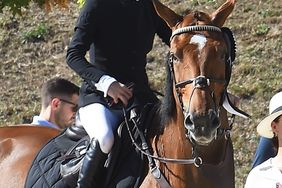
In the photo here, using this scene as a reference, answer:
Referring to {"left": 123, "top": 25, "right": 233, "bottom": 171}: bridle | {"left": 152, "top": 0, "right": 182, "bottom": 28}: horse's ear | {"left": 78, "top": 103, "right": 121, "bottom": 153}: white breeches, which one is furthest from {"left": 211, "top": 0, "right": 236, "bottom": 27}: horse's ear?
{"left": 78, "top": 103, "right": 121, "bottom": 153}: white breeches

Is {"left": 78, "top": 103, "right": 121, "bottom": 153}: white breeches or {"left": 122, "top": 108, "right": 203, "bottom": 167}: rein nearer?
{"left": 122, "top": 108, "right": 203, "bottom": 167}: rein

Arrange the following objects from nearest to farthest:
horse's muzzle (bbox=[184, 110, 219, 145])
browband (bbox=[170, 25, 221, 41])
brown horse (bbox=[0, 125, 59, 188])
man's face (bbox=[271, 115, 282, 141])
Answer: horse's muzzle (bbox=[184, 110, 219, 145]) → browband (bbox=[170, 25, 221, 41]) → man's face (bbox=[271, 115, 282, 141]) → brown horse (bbox=[0, 125, 59, 188])

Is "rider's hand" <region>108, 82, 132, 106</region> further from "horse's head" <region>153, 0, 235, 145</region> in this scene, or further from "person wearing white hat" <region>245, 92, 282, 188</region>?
"person wearing white hat" <region>245, 92, 282, 188</region>

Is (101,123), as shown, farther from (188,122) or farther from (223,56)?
(223,56)

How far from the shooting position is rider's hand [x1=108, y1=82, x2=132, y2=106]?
5.07 m

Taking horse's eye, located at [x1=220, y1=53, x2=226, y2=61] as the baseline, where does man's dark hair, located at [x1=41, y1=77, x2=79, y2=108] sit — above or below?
below

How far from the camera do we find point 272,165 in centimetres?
493

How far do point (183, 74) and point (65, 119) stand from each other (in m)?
3.53

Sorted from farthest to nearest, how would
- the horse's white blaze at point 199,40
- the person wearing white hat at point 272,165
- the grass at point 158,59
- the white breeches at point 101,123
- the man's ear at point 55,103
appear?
the grass at point 158,59 → the man's ear at point 55,103 → the white breeches at point 101,123 → the person wearing white hat at point 272,165 → the horse's white blaze at point 199,40

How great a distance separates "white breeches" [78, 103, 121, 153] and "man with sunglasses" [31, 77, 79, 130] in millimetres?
2333

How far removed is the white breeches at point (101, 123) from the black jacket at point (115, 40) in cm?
7

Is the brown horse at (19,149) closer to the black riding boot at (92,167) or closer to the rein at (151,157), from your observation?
the black riding boot at (92,167)

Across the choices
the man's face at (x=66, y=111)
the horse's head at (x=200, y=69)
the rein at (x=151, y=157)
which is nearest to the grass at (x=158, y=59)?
the man's face at (x=66, y=111)

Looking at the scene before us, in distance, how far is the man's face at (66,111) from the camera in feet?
25.8
